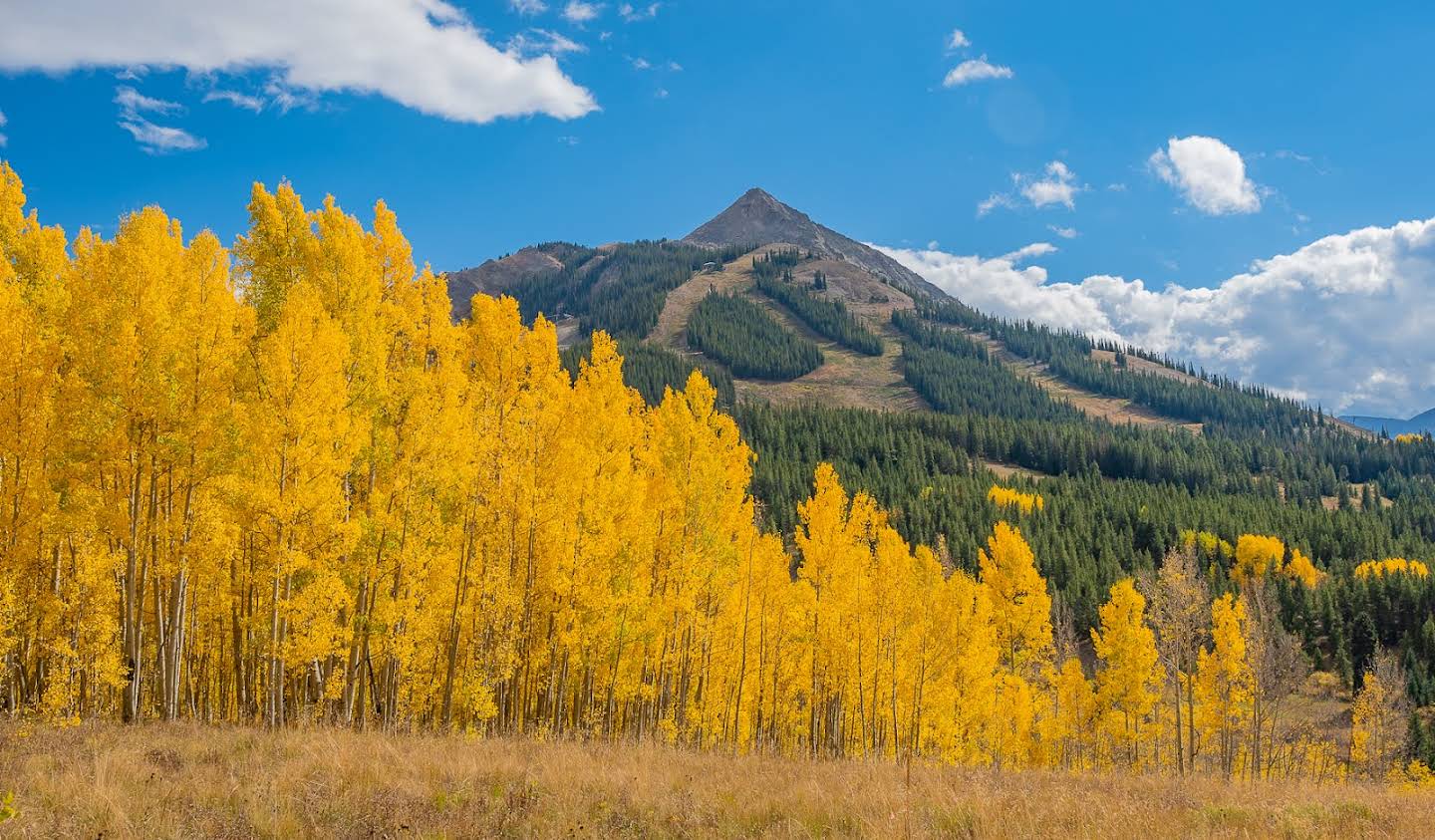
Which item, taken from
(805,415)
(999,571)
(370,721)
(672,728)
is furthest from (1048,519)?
(370,721)

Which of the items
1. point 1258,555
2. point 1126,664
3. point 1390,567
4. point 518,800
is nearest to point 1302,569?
point 1258,555

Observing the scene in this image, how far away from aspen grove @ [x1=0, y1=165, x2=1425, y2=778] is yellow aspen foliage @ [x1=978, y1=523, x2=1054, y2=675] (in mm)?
11535

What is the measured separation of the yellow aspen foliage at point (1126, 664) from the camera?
3800 centimetres

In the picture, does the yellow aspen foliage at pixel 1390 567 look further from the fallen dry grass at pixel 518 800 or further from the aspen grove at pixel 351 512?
the fallen dry grass at pixel 518 800

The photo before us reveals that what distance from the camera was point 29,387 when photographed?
14047mm

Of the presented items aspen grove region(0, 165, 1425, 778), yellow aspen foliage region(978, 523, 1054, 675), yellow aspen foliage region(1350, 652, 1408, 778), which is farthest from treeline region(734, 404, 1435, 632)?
aspen grove region(0, 165, 1425, 778)

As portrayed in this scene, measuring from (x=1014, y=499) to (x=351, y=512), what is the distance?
13494cm

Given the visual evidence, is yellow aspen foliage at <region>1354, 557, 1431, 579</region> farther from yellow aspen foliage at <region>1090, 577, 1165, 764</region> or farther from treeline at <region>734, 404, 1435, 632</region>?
yellow aspen foliage at <region>1090, 577, 1165, 764</region>

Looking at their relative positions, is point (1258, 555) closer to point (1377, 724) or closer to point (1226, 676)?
point (1377, 724)

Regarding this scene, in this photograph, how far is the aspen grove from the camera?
1420cm

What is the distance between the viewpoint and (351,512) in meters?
17.4

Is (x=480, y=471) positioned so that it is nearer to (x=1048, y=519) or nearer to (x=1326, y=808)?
(x=1326, y=808)

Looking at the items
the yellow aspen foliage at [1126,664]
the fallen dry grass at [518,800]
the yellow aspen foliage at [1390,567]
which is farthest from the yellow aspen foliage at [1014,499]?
the fallen dry grass at [518,800]

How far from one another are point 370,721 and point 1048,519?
126081 mm
